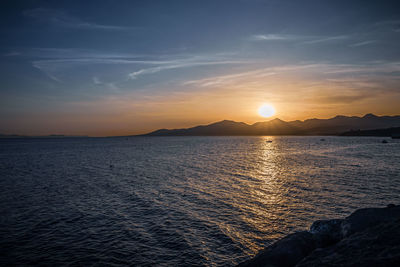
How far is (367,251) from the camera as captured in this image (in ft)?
21.5

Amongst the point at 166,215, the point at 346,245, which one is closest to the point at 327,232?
the point at 346,245

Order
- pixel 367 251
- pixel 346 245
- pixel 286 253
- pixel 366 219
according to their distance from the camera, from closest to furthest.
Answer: pixel 367 251 < pixel 346 245 < pixel 286 253 < pixel 366 219

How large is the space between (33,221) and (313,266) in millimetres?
20249

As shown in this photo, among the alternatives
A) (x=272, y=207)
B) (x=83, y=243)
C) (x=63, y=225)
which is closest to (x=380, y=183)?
(x=272, y=207)

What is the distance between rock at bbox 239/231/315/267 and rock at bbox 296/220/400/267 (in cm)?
164

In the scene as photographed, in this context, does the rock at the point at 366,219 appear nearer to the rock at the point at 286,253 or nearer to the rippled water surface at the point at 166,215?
the rock at the point at 286,253

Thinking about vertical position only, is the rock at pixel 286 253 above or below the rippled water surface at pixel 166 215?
above

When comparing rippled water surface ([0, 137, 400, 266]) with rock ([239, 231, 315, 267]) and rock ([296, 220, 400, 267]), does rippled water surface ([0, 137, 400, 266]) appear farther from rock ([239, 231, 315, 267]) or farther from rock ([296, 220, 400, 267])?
rock ([296, 220, 400, 267])

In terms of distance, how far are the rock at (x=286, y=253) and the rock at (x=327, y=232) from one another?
372 millimetres

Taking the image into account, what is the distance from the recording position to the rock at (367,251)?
5898mm

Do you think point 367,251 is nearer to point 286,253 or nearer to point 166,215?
point 286,253

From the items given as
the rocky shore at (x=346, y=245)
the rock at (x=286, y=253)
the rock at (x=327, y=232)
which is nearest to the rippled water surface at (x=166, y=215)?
the rock at (x=286, y=253)

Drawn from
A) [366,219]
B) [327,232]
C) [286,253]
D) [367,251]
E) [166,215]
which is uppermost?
[367,251]

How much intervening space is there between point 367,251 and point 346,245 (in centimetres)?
99
